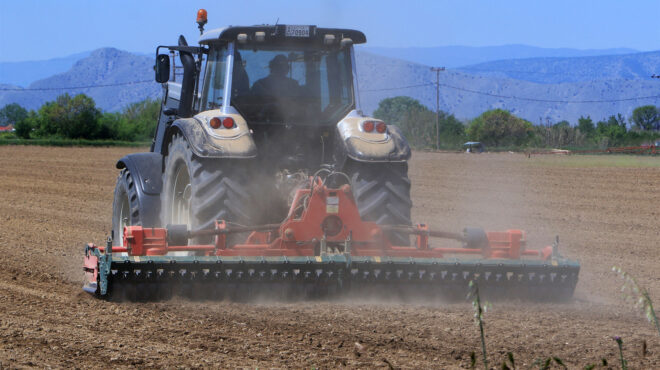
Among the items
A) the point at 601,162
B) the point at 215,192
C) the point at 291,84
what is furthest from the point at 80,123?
the point at 215,192

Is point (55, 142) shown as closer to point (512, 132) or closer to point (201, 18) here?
point (201, 18)

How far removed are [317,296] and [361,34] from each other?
99.9 inches

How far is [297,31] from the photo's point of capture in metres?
7.60

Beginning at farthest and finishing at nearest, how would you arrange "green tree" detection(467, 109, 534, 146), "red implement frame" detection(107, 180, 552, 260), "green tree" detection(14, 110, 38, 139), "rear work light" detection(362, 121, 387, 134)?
"green tree" detection(467, 109, 534, 146) < "green tree" detection(14, 110, 38, 139) < "rear work light" detection(362, 121, 387, 134) < "red implement frame" detection(107, 180, 552, 260)

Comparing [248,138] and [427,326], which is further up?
[248,138]

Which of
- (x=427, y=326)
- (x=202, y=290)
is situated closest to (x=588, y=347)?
(x=427, y=326)

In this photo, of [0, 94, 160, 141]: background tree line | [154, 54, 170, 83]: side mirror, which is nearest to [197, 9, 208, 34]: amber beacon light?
[154, 54, 170, 83]: side mirror

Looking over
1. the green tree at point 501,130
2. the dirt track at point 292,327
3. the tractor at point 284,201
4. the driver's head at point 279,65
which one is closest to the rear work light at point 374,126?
the tractor at point 284,201

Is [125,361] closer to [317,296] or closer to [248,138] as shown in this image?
[317,296]

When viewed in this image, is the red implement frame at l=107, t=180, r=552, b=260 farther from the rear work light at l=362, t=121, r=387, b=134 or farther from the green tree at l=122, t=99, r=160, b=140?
the green tree at l=122, t=99, r=160, b=140

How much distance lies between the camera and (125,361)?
493cm

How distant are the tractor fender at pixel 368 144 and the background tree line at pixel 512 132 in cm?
5467

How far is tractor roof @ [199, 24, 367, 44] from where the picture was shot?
7.46 meters

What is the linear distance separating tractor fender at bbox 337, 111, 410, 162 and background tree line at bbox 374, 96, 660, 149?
54.7 meters
